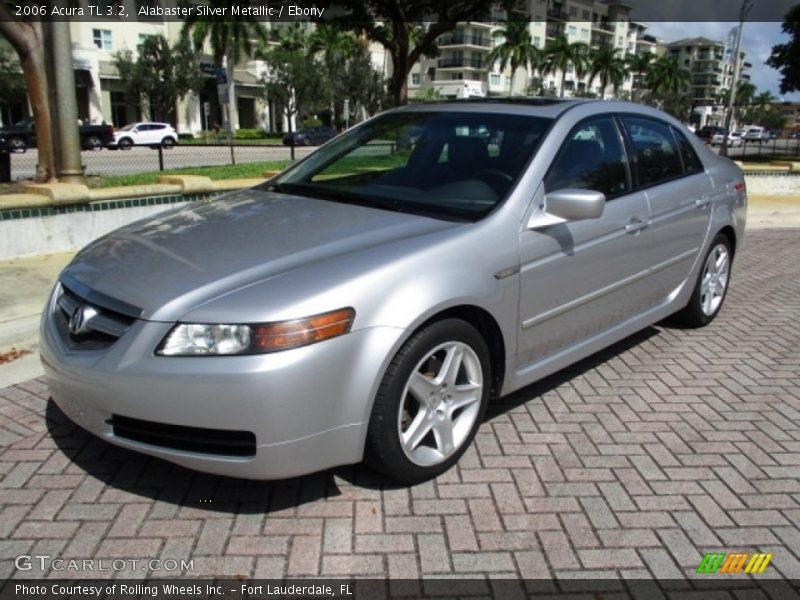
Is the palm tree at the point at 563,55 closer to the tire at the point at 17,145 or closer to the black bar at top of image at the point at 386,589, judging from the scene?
the tire at the point at 17,145

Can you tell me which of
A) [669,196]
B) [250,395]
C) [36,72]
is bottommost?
[250,395]

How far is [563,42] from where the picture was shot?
3039 inches

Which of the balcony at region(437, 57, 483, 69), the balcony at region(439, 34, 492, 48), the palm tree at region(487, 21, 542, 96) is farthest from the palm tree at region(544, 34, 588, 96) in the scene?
the balcony at region(439, 34, 492, 48)

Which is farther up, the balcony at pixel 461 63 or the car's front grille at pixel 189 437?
the balcony at pixel 461 63

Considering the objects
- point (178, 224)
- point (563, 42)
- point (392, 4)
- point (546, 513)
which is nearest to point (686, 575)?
point (546, 513)

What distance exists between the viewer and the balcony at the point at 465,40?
85812 mm

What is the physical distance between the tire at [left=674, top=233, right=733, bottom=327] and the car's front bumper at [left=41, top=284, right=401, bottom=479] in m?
3.30

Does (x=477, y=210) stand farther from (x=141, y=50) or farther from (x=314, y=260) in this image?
(x=141, y=50)

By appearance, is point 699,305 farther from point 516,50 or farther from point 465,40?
point 465,40

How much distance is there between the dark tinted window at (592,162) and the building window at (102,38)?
175 feet

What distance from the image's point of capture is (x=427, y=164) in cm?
383

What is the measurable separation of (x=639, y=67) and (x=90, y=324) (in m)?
97.3

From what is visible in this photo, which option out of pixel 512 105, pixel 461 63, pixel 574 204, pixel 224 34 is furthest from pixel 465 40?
pixel 574 204

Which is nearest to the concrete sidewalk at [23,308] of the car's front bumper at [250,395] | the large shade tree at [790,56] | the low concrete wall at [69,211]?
the low concrete wall at [69,211]
